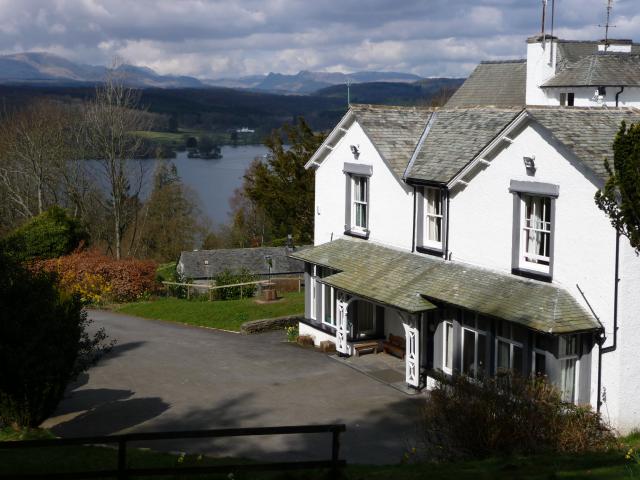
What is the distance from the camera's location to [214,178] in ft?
481

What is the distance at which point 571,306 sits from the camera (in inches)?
619

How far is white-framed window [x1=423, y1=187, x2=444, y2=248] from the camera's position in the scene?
2020cm

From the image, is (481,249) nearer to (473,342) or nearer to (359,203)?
(473,342)

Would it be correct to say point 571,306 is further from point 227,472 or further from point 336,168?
point 336,168

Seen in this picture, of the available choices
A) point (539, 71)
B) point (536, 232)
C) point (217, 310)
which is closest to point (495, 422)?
point (536, 232)

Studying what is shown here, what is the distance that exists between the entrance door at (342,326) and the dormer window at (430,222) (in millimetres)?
2925

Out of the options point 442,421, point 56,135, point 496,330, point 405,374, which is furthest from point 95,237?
point 442,421

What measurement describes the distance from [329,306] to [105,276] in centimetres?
1648

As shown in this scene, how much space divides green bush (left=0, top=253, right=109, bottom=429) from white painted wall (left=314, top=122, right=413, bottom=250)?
937 cm

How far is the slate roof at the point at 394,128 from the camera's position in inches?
845

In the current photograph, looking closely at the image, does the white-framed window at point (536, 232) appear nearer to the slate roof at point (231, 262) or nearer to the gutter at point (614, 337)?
the gutter at point (614, 337)

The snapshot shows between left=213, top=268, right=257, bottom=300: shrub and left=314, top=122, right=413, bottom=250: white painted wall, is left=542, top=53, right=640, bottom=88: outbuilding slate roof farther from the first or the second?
left=314, top=122, right=413, bottom=250: white painted wall

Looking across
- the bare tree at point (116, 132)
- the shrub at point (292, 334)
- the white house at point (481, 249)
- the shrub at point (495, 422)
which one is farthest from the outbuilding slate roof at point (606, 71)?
the shrub at point (495, 422)

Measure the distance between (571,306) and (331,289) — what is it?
9179mm
